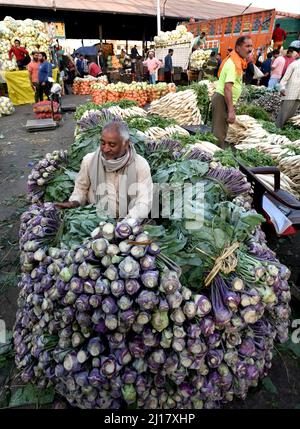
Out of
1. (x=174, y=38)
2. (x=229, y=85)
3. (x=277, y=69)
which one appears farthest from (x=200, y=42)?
(x=229, y=85)

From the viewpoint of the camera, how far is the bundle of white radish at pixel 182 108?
6992 millimetres

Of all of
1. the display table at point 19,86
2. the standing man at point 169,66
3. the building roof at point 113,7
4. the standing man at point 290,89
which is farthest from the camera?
the building roof at point 113,7

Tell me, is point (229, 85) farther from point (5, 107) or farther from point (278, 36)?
point (278, 36)

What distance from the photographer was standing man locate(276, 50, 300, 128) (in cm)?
612

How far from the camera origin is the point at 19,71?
1133 cm

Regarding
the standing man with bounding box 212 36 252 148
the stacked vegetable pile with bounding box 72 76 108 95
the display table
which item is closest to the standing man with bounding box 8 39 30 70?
the display table

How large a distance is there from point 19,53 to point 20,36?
4.21 feet

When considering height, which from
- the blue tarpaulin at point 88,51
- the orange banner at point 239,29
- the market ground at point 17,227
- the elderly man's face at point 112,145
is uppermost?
the orange banner at point 239,29

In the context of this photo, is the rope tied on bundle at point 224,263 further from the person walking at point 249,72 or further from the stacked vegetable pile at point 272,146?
the person walking at point 249,72

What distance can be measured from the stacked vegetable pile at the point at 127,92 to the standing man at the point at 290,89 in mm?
4814

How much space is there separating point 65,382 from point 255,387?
47.6 inches

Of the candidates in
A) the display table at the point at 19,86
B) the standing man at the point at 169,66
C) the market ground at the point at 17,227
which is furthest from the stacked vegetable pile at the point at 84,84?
the market ground at the point at 17,227

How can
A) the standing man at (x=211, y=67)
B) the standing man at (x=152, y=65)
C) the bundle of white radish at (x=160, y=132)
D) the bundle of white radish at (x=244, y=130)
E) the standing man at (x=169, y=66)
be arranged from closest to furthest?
the bundle of white radish at (x=160, y=132), the bundle of white radish at (x=244, y=130), the standing man at (x=211, y=67), the standing man at (x=152, y=65), the standing man at (x=169, y=66)

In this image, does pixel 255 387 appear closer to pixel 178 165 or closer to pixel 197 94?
pixel 178 165
